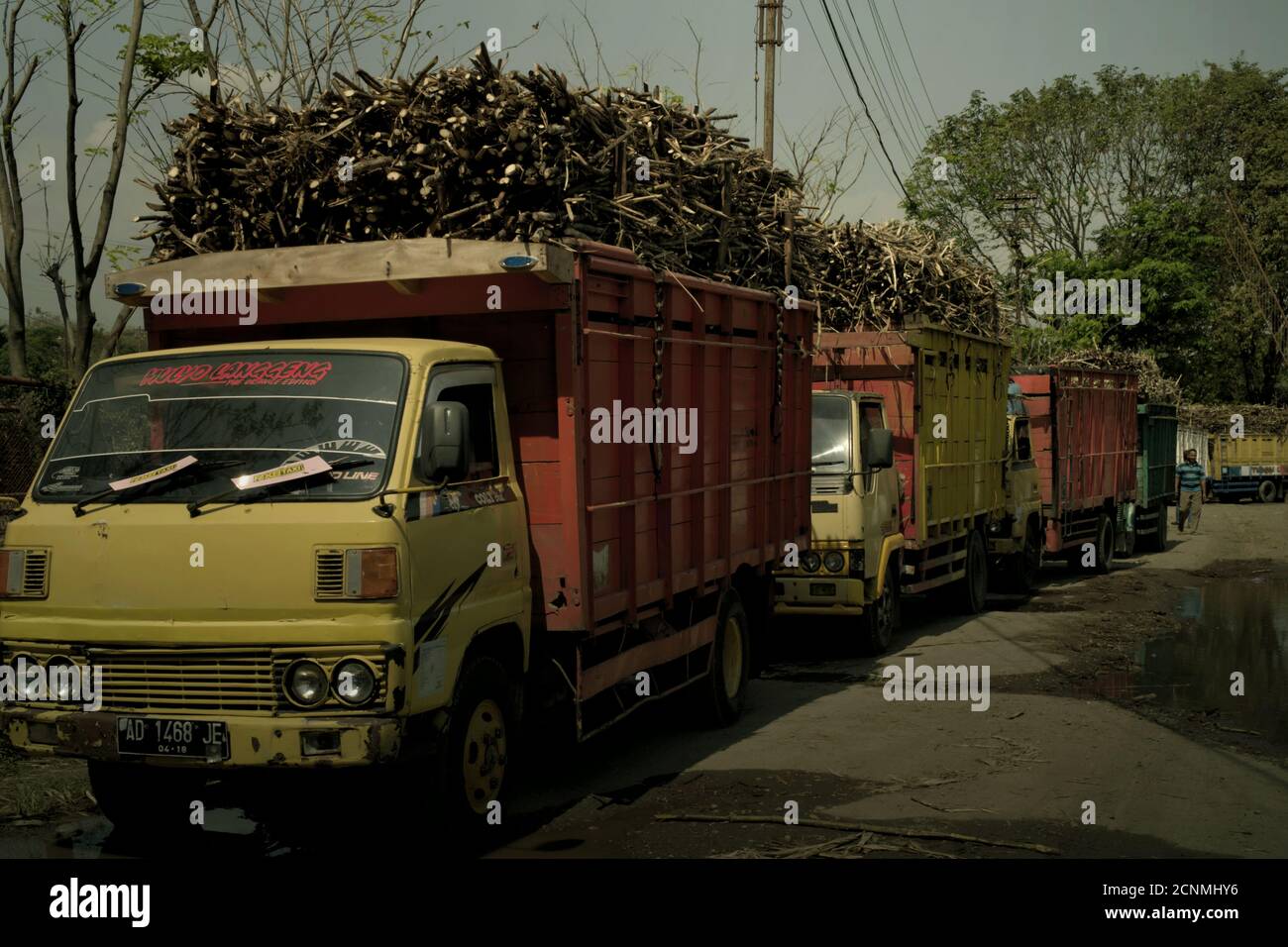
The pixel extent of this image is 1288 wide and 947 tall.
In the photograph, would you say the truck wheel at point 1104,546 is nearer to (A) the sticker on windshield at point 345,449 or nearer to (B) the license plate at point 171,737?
(A) the sticker on windshield at point 345,449

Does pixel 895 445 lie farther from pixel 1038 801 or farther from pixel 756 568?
pixel 1038 801

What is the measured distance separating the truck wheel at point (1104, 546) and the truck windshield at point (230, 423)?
1682cm

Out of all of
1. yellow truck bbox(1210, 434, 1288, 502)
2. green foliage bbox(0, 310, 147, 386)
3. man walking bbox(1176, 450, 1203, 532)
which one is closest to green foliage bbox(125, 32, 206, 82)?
green foliage bbox(0, 310, 147, 386)

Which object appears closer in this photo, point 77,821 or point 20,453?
point 77,821

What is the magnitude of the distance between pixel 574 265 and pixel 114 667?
110 inches

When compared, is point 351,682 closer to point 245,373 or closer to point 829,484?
point 245,373

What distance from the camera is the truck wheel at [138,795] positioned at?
6211 millimetres

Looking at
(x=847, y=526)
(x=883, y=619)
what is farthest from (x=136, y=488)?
(x=883, y=619)

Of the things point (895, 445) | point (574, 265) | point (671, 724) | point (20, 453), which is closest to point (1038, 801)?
point (671, 724)

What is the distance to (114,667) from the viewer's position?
5547 mm

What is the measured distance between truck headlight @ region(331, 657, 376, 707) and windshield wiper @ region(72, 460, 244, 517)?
1.06 m

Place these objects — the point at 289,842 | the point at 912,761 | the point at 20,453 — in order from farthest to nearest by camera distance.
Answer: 1. the point at 20,453
2. the point at 912,761
3. the point at 289,842

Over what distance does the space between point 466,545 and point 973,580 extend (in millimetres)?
10477

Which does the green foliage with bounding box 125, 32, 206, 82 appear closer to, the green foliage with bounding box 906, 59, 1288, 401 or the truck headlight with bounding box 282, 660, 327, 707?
the truck headlight with bounding box 282, 660, 327, 707
